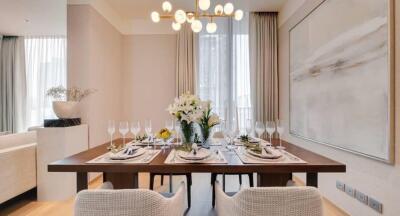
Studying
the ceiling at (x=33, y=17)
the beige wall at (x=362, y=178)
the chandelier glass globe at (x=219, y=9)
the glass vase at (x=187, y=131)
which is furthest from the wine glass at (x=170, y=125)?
the ceiling at (x=33, y=17)

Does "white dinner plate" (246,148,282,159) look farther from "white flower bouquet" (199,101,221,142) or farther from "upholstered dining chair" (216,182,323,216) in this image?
"upholstered dining chair" (216,182,323,216)

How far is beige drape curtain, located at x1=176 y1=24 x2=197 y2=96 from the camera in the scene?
15.1 ft

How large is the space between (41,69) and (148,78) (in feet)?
9.27

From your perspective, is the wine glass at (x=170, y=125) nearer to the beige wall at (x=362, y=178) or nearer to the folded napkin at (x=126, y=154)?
the folded napkin at (x=126, y=154)

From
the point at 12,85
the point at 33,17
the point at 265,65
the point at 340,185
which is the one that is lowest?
the point at 340,185

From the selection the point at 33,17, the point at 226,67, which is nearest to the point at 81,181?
the point at 226,67

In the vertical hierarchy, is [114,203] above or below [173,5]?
below

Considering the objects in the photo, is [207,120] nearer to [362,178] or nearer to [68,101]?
[362,178]

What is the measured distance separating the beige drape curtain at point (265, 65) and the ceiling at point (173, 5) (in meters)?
0.22

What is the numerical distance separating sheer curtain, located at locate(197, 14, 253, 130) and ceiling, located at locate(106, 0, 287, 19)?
441mm

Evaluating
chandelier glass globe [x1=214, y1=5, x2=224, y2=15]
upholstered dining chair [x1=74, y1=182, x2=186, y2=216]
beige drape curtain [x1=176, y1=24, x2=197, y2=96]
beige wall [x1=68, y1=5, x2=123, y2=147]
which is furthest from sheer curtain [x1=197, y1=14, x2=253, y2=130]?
upholstered dining chair [x1=74, y1=182, x2=186, y2=216]

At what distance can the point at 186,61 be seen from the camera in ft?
15.2

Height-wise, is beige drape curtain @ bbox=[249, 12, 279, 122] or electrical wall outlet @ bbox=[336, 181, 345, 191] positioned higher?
beige drape curtain @ bbox=[249, 12, 279, 122]

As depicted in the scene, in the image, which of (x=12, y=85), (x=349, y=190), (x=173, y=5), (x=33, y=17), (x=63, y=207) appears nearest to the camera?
(x=349, y=190)
